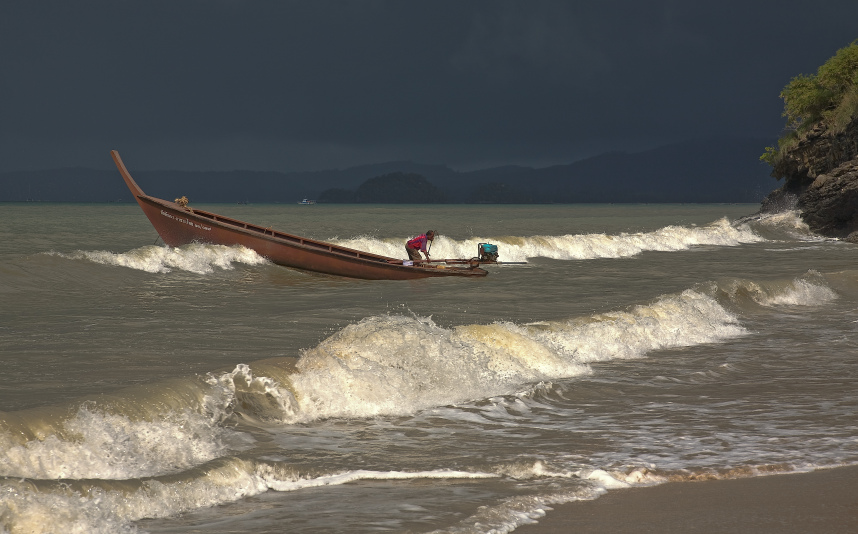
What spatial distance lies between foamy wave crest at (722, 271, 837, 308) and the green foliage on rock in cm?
2710

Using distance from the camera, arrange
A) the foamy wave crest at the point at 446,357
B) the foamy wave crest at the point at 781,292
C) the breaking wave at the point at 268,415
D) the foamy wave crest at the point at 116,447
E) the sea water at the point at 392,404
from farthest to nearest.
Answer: the foamy wave crest at the point at 781,292 < the foamy wave crest at the point at 446,357 < the foamy wave crest at the point at 116,447 < the sea water at the point at 392,404 < the breaking wave at the point at 268,415

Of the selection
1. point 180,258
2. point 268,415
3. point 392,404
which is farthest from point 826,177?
point 268,415

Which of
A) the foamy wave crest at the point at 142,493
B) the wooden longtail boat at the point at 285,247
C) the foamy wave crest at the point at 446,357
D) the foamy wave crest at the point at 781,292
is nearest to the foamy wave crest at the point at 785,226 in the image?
the foamy wave crest at the point at 781,292

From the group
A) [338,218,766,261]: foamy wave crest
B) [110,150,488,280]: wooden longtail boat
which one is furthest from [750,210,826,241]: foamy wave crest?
[110,150,488,280]: wooden longtail boat

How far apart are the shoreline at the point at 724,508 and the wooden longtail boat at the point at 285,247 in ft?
54.7

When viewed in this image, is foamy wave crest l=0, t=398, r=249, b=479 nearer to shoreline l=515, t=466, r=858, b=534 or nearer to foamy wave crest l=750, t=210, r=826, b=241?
shoreline l=515, t=466, r=858, b=534

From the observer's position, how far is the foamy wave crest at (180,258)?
23.5 metres

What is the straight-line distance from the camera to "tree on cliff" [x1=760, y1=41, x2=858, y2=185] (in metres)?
44.2

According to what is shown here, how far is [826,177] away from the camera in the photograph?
139 ft

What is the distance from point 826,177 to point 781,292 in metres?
26.8

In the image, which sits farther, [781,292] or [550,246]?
[550,246]

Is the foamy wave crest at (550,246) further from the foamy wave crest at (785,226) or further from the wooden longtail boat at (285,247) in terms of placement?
the wooden longtail boat at (285,247)

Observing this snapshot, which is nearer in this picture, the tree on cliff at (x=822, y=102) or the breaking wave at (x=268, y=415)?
the breaking wave at (x=268, y=415)

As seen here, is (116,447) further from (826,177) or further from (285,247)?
(826,177)
